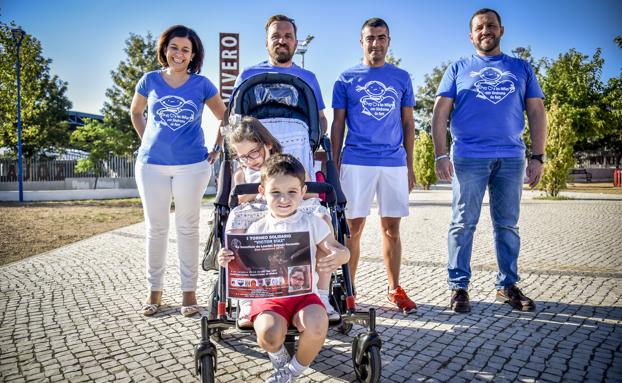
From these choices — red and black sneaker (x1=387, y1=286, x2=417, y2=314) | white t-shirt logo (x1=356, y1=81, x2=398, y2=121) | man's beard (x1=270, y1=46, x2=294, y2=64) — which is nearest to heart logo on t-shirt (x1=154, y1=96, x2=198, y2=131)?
man's beard (x1=270, y1=46, x2=294, y2=64)

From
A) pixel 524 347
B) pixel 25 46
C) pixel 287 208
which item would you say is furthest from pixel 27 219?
pixel 25 46

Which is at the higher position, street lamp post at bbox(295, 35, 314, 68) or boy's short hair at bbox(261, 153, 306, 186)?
street lamp post at bbox(295, 35, 314, 68)

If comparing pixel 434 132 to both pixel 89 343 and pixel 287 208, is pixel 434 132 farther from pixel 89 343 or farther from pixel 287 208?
pixel 89 343

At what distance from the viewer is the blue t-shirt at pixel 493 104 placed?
3689 millimetres

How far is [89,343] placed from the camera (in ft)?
9.89

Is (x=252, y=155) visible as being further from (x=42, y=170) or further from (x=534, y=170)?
(x=42, y=170)

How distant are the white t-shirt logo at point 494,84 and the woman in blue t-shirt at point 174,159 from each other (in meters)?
2.67

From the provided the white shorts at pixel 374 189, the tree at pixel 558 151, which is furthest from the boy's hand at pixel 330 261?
the tree at pixel 558 151

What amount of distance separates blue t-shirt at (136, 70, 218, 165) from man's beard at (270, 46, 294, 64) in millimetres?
774

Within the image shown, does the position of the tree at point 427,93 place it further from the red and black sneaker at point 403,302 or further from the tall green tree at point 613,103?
the red and black sneaker at point 403,302

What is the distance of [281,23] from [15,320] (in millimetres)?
3627

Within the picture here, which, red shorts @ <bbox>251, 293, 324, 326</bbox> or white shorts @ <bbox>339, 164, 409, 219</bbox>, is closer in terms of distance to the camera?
red shorts @ <bbox>251, 293, 324, 326</bbox>

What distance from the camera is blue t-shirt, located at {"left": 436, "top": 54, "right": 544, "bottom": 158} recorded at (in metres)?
3.69

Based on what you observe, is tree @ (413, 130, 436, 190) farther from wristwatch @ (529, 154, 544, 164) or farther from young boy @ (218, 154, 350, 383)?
young boy @ (218, 154, 350, 383)
